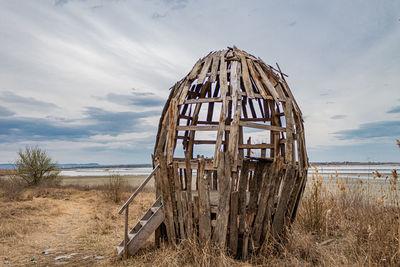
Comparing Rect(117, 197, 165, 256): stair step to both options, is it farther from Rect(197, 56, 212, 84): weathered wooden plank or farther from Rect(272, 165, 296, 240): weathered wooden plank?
Rect(197, 56, 212, 84): weathered wooden plank

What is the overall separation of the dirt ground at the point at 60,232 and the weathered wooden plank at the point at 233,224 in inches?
90.8

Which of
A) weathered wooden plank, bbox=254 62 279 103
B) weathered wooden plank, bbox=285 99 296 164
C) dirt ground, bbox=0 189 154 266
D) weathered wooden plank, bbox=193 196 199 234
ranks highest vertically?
weathered wooden plank, bbox=254 62 279 103

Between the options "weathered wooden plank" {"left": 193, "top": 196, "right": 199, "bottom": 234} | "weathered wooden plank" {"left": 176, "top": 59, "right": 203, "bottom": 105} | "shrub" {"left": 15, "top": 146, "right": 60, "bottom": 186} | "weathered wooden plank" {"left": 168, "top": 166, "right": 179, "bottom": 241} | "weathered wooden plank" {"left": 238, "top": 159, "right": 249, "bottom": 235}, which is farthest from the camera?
"shrub" {"left": 15, "top": 146, "right": 60, "bottom": 186}

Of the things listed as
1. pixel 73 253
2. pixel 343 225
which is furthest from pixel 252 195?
pixel 73 253

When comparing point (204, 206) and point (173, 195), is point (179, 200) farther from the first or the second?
point (204, 206)

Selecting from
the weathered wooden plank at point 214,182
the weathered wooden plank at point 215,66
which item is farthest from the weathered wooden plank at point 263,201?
the weathered wooden plank at point 214,182

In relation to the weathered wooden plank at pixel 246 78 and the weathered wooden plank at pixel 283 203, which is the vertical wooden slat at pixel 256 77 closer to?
the weathered wooden plank at pixel 246 78

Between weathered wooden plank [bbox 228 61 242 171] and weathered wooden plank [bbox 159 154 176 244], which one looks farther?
A: weathered wooden plank [bbox 159 154 176 244]

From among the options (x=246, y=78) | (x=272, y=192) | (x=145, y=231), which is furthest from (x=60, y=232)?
(x=246, y=78)

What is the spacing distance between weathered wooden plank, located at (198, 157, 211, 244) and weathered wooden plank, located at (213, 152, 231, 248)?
6.2 inches

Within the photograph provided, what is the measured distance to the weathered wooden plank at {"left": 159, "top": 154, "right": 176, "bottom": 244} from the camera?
543 centimetres

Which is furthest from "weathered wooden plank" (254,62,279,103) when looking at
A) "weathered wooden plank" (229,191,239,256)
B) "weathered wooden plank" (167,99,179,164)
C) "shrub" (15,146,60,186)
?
"shrub" (15,146,60,186)

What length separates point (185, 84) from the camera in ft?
20.6

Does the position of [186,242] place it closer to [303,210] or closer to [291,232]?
[291,232]
